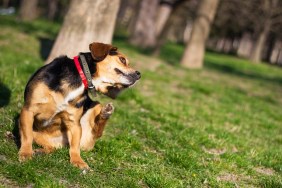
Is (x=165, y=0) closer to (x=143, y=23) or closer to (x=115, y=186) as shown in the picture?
(x=143, y=23)

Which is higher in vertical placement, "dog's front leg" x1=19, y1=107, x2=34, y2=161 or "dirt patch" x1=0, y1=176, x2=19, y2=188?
"dog's front leg" x1=19, y1=107, x2=34, y2=161

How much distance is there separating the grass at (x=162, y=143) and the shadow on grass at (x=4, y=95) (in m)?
0.02

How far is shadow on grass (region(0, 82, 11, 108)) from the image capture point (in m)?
8.10

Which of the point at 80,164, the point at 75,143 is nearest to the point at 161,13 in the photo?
the point at 75,143

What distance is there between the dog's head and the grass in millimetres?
1068

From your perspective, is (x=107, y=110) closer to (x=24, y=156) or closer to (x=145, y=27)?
(x=24, y=156)

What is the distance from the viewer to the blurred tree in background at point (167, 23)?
39.3ft

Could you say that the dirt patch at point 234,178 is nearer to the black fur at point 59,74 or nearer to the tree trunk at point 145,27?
the black fur at point 59,74

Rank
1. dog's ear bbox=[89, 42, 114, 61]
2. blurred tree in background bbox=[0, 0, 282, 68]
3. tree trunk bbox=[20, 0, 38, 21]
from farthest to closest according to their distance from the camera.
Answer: tree trunk bbox=[20, 0, 38, 21] → blurred tree in background bbox=[0, 0, 282, 68] → dog's ear bbox=[89, 42, 114, 61]

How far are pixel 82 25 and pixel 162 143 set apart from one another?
18.0ft

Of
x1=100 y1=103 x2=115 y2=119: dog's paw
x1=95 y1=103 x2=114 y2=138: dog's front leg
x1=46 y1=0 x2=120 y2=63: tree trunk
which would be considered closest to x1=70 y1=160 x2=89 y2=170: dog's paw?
x1=95 y1=103 x2=114 y2=138: dog's front leg

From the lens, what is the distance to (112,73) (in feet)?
19.6

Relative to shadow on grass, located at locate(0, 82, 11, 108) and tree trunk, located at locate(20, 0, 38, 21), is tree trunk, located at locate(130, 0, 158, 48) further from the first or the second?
shadow on grass, located at locate(0, 82, 11, 108)

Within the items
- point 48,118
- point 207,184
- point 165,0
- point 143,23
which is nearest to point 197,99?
point 207,184
